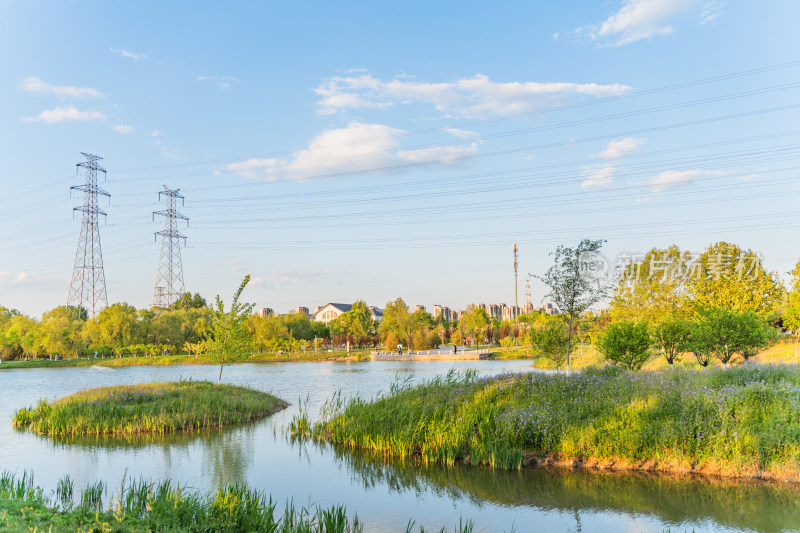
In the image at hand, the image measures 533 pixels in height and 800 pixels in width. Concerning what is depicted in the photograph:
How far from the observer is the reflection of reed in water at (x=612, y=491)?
30.3 ft

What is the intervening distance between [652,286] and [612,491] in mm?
41740

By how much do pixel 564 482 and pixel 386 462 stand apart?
450 cm

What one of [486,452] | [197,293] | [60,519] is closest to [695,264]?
[486,452]

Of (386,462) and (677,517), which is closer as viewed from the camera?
(677,517)

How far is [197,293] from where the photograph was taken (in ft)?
416

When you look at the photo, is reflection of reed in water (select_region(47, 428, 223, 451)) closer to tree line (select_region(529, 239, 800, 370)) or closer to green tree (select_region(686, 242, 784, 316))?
tree line (select_region(529, 239, 800, 370))

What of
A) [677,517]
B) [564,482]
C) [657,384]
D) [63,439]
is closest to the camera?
[677,517]

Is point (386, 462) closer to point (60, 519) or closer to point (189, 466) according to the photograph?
point (189, 466)

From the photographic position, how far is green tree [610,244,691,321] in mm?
47219

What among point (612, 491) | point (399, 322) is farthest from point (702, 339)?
point (399, 322)

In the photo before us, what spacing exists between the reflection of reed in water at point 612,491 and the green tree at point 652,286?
3787 cm

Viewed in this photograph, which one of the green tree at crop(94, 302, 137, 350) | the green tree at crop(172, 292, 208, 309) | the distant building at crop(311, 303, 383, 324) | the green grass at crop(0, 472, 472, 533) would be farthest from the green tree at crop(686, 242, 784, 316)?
the distant building at crop(311, 303, 383, 324)

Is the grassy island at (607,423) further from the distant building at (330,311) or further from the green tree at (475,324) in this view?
the distant building at (330,311)

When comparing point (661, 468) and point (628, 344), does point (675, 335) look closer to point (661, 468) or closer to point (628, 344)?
point (628, 344)
